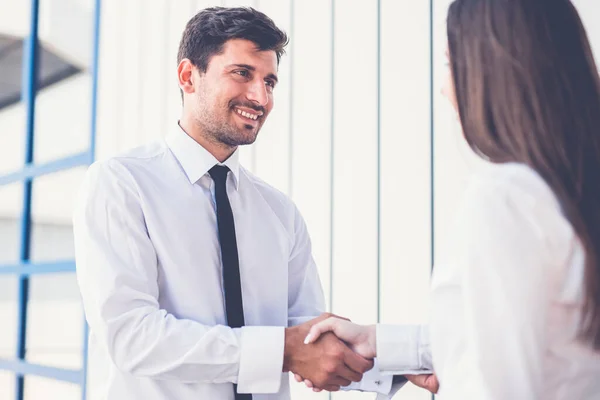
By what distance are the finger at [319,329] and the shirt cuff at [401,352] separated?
0.11 metres

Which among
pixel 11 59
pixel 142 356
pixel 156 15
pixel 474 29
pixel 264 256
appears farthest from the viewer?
pixel 11 59

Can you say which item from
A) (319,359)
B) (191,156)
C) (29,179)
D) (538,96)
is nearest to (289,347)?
(319,359)

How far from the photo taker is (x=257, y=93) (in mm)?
1701

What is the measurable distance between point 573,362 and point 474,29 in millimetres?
502

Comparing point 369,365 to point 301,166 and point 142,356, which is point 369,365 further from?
point 301,166

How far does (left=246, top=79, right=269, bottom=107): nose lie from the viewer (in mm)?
1699

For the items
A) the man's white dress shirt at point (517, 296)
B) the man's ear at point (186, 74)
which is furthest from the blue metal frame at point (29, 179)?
the man's white dress shirt at point (517, 296)

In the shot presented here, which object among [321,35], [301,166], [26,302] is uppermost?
[321,35]

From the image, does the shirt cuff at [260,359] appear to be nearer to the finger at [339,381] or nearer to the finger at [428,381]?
the finger at [339,381]

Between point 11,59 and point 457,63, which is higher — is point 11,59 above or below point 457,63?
above

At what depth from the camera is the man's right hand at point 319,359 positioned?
56.6 inches

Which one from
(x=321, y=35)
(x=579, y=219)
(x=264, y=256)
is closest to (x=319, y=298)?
(x=264, y=256)

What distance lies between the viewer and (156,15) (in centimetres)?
290

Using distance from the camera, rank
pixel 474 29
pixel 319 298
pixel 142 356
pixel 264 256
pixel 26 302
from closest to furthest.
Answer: pixel 474 29, pixel 142 356, pixel 264 256, pixel 319 298, pixel 26 302
